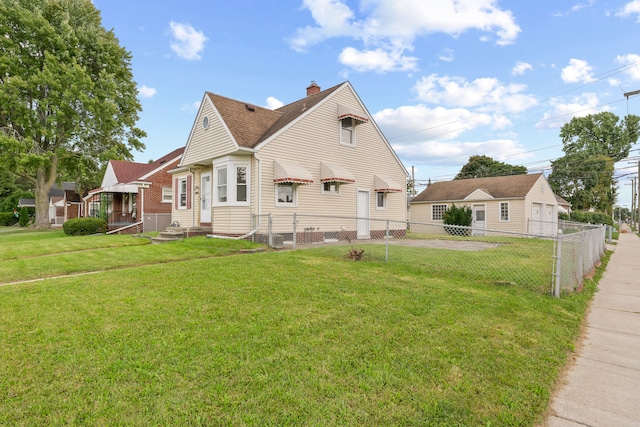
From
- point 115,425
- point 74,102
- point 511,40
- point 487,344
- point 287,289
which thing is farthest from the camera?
point 74,102

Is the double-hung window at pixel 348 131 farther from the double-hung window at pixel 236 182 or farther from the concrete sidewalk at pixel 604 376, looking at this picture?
the concrete sidewalk at pixel 604 376

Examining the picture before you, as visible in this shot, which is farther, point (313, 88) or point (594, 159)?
point (594, 159)

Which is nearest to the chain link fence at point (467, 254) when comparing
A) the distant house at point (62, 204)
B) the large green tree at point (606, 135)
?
the distant house at point (62, 204)

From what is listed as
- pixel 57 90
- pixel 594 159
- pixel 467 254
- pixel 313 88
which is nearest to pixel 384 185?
pixel 313 88

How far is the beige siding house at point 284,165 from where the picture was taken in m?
12.7

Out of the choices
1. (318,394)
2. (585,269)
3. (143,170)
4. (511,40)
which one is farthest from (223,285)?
(143,170)

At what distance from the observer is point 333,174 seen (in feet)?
45.6

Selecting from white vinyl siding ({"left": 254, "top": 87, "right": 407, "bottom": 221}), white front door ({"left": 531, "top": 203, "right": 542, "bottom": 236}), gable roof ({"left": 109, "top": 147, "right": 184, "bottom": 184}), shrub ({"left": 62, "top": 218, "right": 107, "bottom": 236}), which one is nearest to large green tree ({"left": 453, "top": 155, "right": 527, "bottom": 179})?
white front door ({"left": 531, "top": 203, "right": 542, "bottom": 236})

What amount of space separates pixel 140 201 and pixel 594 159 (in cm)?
5513

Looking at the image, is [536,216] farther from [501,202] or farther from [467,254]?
[467,254]

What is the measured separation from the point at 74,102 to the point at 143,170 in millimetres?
6295

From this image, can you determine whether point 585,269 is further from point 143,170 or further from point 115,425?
point 143,170

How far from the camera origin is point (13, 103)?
70.8 ft

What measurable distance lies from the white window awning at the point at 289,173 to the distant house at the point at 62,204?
87.5 feet
